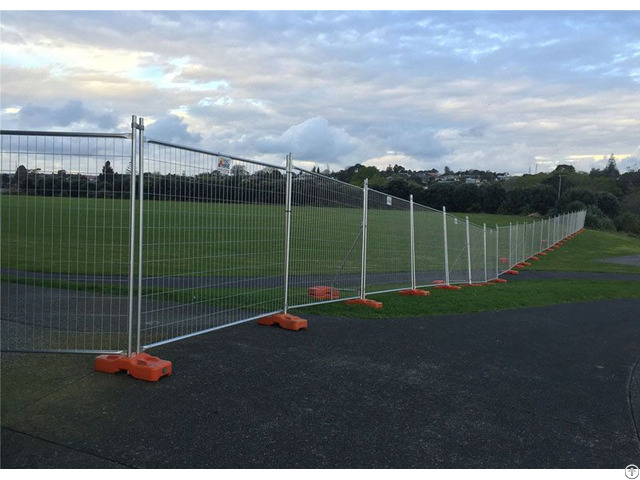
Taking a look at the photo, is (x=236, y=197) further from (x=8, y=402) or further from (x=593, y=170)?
(x=593, y=170)

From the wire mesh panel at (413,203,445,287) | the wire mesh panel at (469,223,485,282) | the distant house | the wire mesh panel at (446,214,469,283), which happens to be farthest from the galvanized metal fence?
the distant house

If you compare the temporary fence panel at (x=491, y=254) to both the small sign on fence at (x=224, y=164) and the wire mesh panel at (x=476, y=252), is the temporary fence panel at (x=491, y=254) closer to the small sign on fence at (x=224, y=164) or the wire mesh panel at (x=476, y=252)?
the wire mesh panel at (x=476, y=252)

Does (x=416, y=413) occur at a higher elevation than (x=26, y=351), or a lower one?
lower

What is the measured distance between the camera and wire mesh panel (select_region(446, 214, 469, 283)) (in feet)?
46.7

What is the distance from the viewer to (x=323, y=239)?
8.84 m

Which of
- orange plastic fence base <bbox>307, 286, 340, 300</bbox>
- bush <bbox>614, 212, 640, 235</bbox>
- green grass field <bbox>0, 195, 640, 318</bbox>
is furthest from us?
bush <bbox>614, 212, 640, 235</bbox>

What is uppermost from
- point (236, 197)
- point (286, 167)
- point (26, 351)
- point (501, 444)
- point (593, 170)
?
point (593, 170)

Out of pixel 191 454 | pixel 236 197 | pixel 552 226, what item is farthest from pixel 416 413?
pixel 552 226

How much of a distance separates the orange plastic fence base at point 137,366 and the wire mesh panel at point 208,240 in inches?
13.0

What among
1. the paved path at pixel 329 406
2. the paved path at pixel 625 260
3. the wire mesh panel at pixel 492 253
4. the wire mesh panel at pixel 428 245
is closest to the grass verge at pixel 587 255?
the paved path at pixel 625 260

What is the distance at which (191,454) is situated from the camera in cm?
382

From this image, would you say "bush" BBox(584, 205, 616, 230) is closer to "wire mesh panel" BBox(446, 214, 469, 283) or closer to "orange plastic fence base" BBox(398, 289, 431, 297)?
"wire mesh panel" BBox(446, 214, 469, 283)

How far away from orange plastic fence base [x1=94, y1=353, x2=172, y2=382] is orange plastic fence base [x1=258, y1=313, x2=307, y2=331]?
7.83 feet

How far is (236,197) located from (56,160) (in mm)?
2160
